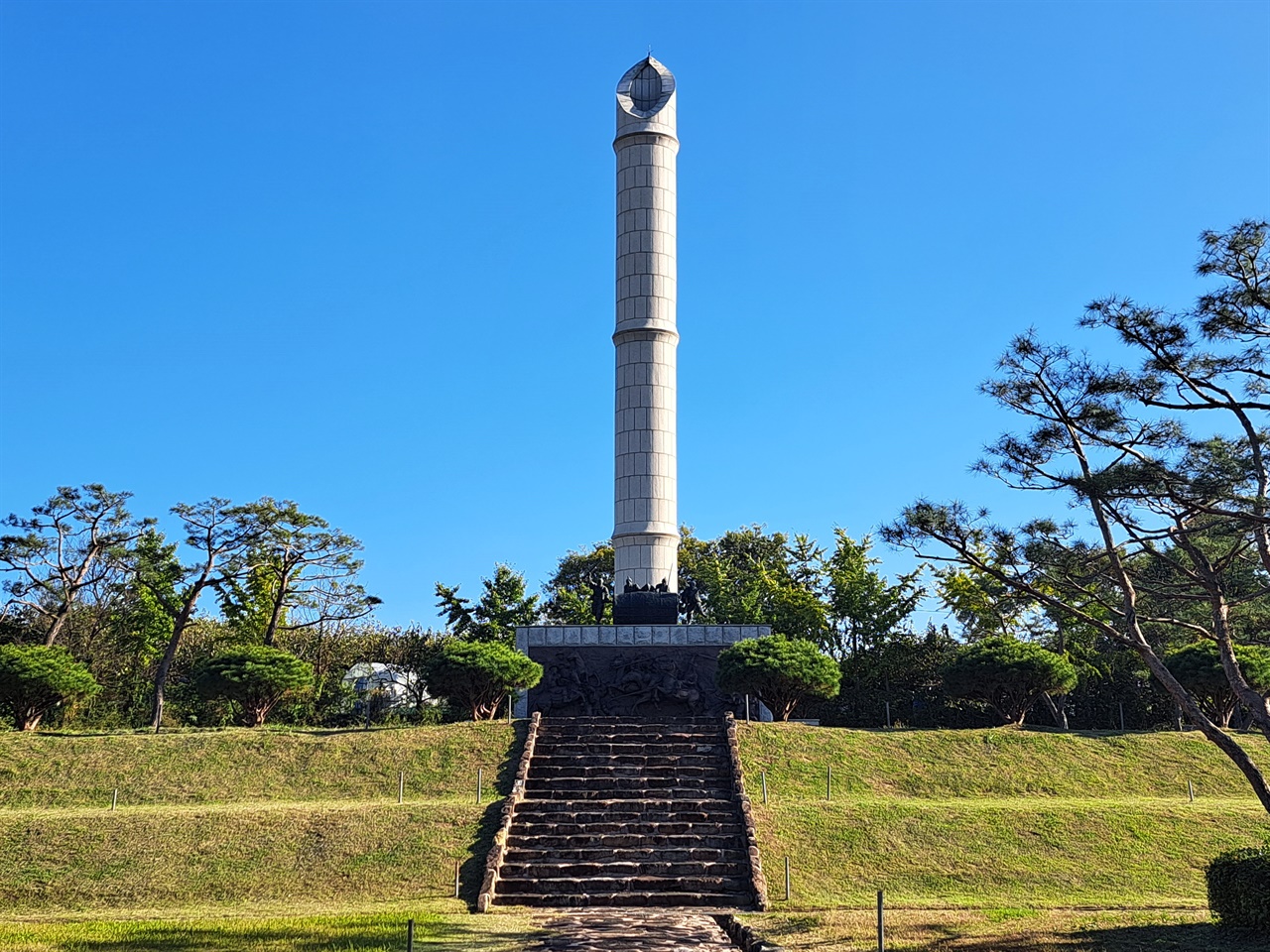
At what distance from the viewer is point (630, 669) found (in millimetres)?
30781

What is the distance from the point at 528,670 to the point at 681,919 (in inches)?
526

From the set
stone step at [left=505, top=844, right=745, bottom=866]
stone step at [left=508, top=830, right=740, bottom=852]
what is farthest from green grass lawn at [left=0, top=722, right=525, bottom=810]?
stone step at [left=505, top=844, right=745, bottom=866]

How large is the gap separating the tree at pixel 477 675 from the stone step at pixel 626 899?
10343 mm

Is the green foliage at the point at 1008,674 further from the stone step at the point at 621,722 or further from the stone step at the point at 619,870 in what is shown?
the stone step at the point at 619,870

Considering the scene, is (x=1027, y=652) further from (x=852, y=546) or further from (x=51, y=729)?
(x=51, y=729)

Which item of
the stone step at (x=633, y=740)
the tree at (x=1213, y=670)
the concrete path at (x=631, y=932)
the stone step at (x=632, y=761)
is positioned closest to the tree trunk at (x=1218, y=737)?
the concrete path at (x=631, y=932)

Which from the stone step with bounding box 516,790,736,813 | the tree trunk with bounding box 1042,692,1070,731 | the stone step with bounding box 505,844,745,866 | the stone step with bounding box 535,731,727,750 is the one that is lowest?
the stone step with bounding box 505,844,745,866

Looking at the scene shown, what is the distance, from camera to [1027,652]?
28.5m

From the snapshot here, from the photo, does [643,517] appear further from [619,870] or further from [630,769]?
[619,870]

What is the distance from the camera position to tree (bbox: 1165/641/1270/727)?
26844mm

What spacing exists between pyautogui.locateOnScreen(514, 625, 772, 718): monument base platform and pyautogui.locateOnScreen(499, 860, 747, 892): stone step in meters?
10.6

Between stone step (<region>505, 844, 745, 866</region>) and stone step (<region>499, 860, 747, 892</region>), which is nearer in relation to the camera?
stone step (<region>499, 860, 747, 892</region>)

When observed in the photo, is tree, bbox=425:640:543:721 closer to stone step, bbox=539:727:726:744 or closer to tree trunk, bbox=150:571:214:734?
stone step, bbox=539:727:726:744

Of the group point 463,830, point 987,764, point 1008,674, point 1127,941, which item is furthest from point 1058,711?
point 1127,941
